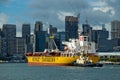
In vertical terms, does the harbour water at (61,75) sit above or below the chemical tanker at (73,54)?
below

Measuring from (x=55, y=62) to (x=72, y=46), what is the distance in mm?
9232

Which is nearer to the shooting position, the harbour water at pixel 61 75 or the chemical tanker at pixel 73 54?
the harbour water at pixel 61 75

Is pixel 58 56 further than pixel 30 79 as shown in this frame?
Yes

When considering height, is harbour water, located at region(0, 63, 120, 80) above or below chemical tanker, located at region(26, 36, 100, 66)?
below

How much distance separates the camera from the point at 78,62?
172 m

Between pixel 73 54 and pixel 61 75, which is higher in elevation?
pixel 73 54

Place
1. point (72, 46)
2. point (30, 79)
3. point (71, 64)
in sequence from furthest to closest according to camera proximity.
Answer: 1. point (72, 46)
2. point (71, 64)
3. point (30, 79)

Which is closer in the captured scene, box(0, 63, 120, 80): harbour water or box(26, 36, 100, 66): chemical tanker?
box(0, 63, 120, 80): harbour water

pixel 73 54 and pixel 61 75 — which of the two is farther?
pixel 73 54

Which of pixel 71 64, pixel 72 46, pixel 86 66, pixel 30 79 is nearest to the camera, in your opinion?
pixel 30 79

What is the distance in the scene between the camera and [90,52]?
18600cm

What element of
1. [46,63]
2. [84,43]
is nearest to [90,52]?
[84,43]

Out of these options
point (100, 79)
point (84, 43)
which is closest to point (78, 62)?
point (84, 43)

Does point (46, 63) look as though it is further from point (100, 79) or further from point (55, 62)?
point (100, 79)
